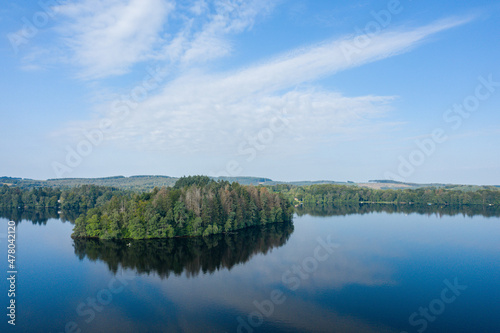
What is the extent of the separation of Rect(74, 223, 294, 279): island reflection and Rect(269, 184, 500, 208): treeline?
85622 millimetres

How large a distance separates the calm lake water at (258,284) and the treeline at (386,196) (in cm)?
9065

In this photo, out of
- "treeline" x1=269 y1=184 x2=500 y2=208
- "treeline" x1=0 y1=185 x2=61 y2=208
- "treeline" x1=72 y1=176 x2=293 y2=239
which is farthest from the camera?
"treeline" x1=269 y1=184 x2=500 y2=208

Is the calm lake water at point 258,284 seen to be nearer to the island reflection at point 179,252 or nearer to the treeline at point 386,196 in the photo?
the island reflection at point 179,252

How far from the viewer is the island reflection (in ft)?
133

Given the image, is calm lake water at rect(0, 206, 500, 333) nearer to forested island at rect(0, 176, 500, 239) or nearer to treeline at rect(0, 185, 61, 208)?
forested island at rect(0, 176, 500, 239)

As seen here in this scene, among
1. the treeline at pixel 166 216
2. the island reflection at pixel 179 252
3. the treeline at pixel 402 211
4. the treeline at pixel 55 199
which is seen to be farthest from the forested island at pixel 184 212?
the treeline at pixel 55 199

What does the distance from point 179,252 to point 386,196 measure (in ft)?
452

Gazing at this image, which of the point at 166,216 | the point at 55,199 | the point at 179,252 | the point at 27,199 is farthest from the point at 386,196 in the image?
the point at 27,199

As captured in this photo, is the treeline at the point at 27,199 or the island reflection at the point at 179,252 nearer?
the island reflection at the point at 179,252

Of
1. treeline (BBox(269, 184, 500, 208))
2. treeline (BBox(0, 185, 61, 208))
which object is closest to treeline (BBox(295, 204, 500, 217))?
treeline (BBox(269, 184, 500, 208))

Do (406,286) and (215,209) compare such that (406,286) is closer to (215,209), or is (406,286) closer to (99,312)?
(99,312)

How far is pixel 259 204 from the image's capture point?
253ft

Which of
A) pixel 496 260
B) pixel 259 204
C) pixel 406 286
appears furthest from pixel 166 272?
pixel 496 260

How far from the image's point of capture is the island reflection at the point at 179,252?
133 feet
